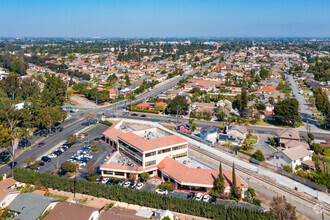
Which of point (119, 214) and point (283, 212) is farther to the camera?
point (119, 214)

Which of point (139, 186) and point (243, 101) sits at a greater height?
point (243, 101)

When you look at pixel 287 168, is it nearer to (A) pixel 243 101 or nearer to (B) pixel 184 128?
(B) pixel 184 128

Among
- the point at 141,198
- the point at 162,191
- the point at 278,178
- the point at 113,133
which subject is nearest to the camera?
the point at 141,198

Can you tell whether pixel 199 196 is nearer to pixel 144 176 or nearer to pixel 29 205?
pixel 144 176

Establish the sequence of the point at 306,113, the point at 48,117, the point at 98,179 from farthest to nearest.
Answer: the point at 306,113, the point at 48,117, the point at 98,179

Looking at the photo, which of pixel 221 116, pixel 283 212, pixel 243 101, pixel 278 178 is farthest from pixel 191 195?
pixel 243 101

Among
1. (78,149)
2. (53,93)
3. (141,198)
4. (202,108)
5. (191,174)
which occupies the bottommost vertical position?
(78,149)
